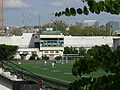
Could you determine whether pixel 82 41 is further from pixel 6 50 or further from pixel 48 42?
pixel 6 50

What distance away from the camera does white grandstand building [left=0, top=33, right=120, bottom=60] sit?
313 ft

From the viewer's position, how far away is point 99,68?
9.14ft

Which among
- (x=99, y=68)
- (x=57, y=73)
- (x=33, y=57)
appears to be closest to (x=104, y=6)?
(x=99, y=68)

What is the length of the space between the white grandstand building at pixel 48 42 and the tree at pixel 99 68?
89.8 m

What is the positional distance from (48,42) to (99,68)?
93.4 meters

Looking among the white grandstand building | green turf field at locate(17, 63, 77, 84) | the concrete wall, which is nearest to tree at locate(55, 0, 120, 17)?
green turf field at locate(17, 63, 77, 84)

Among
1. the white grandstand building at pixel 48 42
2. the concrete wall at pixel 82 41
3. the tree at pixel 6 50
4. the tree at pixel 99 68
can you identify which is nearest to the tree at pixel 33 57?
the white grandstand building at pixel 48 42

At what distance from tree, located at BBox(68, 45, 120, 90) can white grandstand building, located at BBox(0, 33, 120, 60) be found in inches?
3534

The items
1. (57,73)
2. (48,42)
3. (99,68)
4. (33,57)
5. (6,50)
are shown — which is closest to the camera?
(99,68)

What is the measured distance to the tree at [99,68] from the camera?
2688 mm

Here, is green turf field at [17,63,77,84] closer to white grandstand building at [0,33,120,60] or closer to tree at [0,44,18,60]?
tree at [0,44,18,60]

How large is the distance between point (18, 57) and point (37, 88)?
3378 inches

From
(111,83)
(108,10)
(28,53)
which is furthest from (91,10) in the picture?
(28,53)

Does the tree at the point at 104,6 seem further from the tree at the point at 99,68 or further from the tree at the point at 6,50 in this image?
the tree at the point at 6,50
